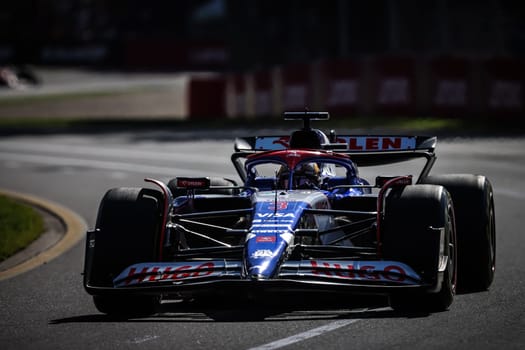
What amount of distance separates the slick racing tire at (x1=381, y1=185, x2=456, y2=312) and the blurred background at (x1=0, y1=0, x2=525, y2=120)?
63.1 ft

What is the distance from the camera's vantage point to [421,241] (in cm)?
896

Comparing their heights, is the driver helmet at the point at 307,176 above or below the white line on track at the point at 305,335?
above

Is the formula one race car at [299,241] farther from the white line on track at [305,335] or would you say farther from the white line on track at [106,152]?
the white line on track at [106,152]

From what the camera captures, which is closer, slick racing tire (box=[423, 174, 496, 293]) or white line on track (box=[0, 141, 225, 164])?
slick racing tire (box=[423, 174, 496, 293])

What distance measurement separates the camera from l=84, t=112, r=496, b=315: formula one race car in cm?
878

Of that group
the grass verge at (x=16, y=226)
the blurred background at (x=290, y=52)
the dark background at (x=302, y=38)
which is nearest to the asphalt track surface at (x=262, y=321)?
the grass verge at (x=16, y=226)

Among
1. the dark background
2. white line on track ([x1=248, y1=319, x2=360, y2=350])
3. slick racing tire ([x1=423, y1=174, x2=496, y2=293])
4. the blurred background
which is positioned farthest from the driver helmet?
the dark background

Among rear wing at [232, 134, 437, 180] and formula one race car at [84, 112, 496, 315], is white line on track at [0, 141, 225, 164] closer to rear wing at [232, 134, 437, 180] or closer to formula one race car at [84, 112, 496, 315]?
rear wing at [232, 134, 437, 180]

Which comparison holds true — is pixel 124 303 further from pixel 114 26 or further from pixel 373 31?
pixel 114 26

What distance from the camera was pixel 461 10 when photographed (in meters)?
43.2

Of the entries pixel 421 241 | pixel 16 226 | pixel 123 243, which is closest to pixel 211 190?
pixel 123 243

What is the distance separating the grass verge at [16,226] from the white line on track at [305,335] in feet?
17.7

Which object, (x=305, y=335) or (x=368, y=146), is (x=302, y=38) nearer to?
(x=368, y=146)

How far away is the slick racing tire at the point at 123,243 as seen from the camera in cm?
927
